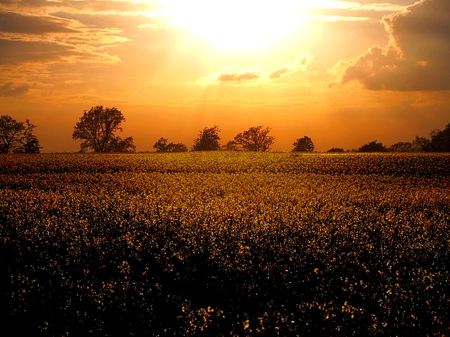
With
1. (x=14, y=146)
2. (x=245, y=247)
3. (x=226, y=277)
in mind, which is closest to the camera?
(x=226, y=277)

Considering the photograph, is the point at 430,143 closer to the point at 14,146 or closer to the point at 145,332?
the point at 14,146

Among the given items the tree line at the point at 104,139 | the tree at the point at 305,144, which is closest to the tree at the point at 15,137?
the tree line at the point at 104,139

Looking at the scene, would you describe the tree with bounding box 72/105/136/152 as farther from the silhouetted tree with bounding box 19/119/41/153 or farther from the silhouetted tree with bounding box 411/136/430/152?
the silhouetted tree with bounding box 411/136/430/152

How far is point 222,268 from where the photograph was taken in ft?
51.6

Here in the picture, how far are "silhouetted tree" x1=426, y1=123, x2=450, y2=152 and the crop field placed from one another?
64563mm

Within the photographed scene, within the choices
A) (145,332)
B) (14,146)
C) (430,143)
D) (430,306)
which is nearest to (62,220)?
(145,332)

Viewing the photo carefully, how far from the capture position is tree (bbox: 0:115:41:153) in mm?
88500

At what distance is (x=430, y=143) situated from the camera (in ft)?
307

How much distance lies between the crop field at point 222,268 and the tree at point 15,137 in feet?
208

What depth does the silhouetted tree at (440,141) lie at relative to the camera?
3462 inches

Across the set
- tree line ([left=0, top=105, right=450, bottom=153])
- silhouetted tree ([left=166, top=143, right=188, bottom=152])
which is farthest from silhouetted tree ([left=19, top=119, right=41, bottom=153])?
silhouetted tree ([left=166, top=143, right=188, bottom=152])

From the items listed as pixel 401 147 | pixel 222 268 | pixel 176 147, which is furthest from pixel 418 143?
pixel 222 268

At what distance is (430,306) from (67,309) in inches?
411

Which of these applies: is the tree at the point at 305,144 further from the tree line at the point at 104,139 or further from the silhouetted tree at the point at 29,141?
the silhouetted tree at the point at 29,141
